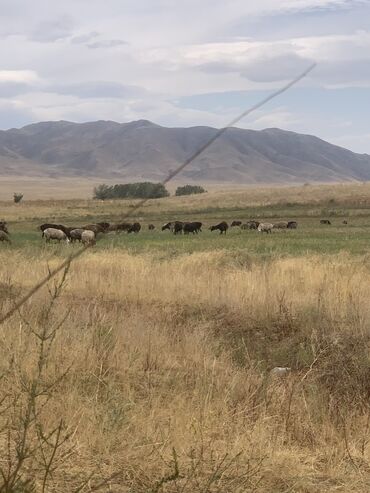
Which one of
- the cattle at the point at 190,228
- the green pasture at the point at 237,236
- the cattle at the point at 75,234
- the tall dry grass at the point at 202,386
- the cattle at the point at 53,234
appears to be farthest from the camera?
the cattle at the point at 190,228

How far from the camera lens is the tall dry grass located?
357 cm

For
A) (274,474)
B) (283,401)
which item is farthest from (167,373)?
(274,474)

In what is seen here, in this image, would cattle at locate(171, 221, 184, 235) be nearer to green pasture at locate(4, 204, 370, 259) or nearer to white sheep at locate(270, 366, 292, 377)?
green pasture at locate(4, 204, 370, 259)

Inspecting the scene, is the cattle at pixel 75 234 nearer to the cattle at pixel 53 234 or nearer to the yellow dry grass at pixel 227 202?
the cattle at pixel 53 234

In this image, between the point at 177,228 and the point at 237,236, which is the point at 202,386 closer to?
the point at 237,236

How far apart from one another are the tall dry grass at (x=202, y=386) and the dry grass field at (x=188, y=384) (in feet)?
0.05

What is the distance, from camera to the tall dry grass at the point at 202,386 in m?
3.57

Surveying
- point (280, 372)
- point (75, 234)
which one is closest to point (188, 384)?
point (280, 372)

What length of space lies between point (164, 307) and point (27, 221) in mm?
44195

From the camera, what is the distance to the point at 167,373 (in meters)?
5.97

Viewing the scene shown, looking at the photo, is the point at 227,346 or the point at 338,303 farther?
the point at 338,303

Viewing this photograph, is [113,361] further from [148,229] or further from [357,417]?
[148,229]

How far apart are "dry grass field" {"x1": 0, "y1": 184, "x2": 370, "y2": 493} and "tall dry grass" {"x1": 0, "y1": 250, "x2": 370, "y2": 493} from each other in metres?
0.02

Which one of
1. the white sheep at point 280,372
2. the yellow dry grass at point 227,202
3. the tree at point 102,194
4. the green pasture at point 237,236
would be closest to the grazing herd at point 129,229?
the green pasture at point 237,236
